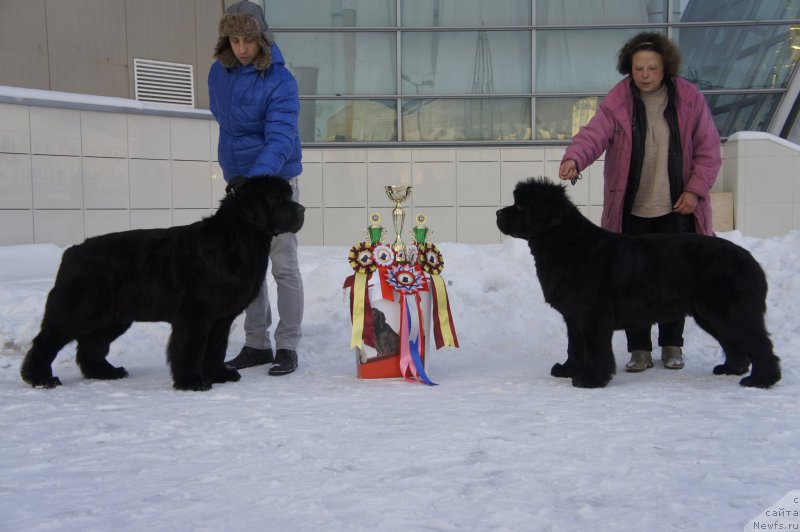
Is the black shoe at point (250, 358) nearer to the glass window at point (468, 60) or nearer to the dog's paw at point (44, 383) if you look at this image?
the dog's paw at point (44, 383)

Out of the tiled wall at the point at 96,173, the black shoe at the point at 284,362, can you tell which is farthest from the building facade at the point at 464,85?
the black shoe at the point at 284,362

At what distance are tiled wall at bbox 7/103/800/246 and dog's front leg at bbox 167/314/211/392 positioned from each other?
218 inches

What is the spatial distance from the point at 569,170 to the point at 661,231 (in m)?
0.78

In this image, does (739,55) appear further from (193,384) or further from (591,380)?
(193,384)

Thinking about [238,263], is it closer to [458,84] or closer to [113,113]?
[113,113]

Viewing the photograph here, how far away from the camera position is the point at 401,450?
2.75 metres

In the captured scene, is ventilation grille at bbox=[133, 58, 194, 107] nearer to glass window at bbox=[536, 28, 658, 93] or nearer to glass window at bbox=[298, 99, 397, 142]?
glass window at bbox=[298, 99, 397, 142]

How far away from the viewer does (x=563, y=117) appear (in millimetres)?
10984

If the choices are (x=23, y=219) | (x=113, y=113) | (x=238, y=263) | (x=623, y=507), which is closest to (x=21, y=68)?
(x=113, y=113)

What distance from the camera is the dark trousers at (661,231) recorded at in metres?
4.48

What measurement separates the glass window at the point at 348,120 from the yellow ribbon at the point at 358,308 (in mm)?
6932

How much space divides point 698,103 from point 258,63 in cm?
258

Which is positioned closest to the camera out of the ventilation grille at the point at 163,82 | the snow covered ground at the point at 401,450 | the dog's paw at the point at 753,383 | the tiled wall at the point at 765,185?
the snow covered ground at the point at 401,450

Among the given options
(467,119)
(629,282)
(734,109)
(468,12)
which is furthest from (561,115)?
(629,282)
